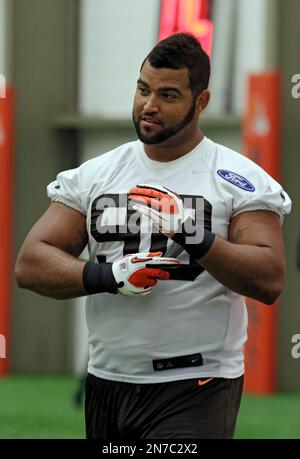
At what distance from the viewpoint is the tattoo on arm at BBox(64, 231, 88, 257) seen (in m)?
4.82

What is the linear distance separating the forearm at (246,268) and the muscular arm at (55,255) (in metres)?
0.52

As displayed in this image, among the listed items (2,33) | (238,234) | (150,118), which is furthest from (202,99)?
(2,33)

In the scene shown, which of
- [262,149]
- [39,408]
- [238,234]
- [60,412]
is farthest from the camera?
[262,149]

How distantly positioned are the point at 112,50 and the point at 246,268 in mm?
10257

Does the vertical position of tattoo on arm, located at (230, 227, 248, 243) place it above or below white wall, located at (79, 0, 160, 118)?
above

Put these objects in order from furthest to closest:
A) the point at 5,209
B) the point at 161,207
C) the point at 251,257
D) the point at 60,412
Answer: the point at 5,209, the point at 60,412, the point at 251,257, the point at 161,207

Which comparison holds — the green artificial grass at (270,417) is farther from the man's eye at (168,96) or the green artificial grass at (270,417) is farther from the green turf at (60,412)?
the man's eye at (168,96)

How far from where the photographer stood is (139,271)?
4.45 metres

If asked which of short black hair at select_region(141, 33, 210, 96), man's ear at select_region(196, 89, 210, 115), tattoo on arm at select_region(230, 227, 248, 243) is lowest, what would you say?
tattoo on arm at select_region(230, 227, 248, 243)

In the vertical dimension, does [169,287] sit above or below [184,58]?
below

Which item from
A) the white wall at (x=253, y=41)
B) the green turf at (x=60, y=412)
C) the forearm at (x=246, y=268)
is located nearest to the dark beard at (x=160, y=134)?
the forearm at (x=246, y=268)

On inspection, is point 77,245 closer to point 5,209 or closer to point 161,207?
point 161,207

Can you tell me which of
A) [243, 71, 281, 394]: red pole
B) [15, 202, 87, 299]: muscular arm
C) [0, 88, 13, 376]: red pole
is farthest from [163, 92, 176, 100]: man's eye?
[0, 88, 13, 376]: red pole

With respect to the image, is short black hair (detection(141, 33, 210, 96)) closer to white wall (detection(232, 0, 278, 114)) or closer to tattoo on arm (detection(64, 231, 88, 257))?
tattoo on arm (detection(64, 231, 88, 257))
